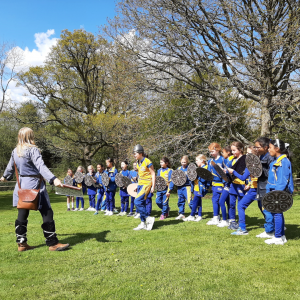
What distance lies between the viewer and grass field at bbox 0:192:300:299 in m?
3.43

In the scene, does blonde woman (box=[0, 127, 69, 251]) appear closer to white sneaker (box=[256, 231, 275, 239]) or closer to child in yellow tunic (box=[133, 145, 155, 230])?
child in yellow tunic (box=[133, 145, 155, 230])

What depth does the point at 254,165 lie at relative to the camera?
19.0 feet

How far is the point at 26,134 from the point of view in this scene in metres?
5.38

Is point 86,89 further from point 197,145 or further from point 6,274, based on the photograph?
point 6,274

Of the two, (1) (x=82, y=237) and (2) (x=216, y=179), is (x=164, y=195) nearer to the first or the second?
(2) (x=216, y=179)

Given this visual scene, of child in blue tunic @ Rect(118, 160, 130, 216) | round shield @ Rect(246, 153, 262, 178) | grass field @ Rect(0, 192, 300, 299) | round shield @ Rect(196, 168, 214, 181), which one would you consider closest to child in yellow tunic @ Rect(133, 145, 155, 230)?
grass field @ Rect(0, 192, 300, 299)

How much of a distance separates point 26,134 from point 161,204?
5.45 m

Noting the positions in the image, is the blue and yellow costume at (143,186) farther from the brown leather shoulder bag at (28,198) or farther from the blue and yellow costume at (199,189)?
the brown leather shoulder bag at (28,198)

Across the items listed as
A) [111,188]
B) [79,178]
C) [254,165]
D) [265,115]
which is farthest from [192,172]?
[265,115]

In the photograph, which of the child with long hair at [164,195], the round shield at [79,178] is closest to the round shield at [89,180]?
the round shield at [79,178]

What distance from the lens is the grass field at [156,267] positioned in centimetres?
343

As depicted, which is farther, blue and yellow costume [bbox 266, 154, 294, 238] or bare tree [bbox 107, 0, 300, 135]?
bare tree [bbox 107, 0, 300, 135]

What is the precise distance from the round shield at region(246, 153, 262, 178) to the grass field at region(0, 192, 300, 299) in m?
1.33

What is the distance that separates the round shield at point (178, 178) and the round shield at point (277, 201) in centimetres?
388
